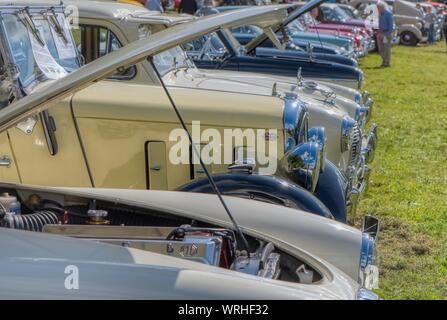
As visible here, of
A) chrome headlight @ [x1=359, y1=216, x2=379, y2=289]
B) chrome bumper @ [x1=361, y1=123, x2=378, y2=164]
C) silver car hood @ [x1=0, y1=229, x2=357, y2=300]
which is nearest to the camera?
silver car hood @ [x1=0, y1=229, x2=357, y2=300]

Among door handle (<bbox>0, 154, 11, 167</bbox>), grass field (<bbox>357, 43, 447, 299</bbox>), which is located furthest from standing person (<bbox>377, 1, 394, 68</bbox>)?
door handle (<bbox>0, 154, 11, 167</bbox>)

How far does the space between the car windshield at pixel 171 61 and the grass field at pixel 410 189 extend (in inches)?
78.9

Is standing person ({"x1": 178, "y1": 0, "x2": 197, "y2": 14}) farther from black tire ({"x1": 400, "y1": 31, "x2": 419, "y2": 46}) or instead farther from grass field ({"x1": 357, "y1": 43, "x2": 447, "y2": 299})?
black tire ({"x1": 400, "y1": 31, "x2": 419, "y2": 46})

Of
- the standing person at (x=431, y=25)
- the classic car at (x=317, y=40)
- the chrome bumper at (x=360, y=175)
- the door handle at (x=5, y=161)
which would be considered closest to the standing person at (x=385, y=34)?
the classic car at (x=317, y=40)

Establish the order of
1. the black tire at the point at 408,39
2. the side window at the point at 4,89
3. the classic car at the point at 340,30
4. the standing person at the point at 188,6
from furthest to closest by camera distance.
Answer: the black tire at the point at 408,39, the standing person at the point at 188,6, the classic car at the point at 340,30, the side window at the point at 4,89

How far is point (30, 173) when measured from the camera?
509cm

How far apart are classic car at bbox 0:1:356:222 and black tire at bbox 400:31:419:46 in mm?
21088

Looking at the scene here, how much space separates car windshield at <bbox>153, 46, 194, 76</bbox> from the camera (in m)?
6.45

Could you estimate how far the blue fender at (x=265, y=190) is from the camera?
444 cm

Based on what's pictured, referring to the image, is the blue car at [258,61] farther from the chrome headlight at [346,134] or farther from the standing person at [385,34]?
the standing person at [385,34]

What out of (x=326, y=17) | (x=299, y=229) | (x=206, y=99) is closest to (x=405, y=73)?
(x=326, y=17)

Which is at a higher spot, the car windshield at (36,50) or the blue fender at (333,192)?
the car windshield at (36,50)

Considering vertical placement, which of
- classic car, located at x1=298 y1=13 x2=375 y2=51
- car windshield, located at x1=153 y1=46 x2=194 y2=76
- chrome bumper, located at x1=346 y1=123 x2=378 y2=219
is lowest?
classic car, located at x1=298 y1=13 x2=375 y2=51

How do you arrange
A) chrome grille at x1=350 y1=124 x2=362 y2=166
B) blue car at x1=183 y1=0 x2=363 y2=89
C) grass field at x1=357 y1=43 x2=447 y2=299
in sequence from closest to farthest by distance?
grass field at x1=357 y1=43 x2=447 y2=299 → chrome grille at x1=350 y1=124 x2=362 y2=166 → blue car at x1=183 y1=0 x2=363 y2=89
